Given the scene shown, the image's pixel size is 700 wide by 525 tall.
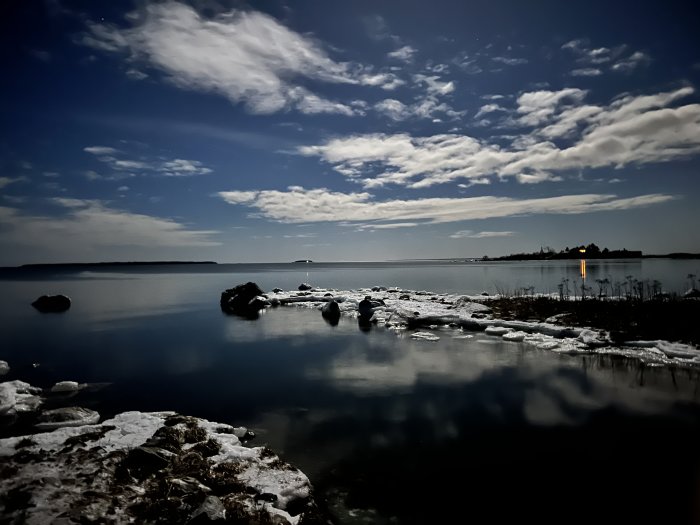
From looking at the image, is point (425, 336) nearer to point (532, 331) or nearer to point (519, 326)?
point (519, 326)

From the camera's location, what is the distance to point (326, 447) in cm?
945

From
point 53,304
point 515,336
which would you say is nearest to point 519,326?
point 515,336

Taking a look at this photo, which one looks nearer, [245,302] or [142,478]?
[142,478]

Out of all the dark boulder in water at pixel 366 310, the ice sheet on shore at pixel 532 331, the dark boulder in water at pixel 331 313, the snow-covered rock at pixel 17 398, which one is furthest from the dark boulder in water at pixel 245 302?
the snow-covered rock at pixel 17 398

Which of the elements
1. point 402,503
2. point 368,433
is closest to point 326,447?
point 368,433

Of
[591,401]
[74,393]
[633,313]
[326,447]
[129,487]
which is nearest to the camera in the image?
[129,487]

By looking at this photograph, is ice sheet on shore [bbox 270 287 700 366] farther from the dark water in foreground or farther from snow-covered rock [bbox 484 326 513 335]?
the dark water in foreground

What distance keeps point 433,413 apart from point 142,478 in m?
8.30

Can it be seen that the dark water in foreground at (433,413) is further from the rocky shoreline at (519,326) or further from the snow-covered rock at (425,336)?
the rocky shoreline at (519,326)

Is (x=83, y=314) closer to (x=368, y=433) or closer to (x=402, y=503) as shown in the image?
(x=368, y=433)

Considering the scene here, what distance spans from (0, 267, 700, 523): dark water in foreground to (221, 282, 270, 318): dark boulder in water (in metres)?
15.4

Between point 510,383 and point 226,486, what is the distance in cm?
1159

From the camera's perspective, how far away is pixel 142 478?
7.17m

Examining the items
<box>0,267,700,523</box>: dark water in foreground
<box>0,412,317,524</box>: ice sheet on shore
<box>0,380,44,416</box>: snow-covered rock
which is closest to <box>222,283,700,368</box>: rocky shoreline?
<box>0,267,700,523</box>: dark water in foreground
